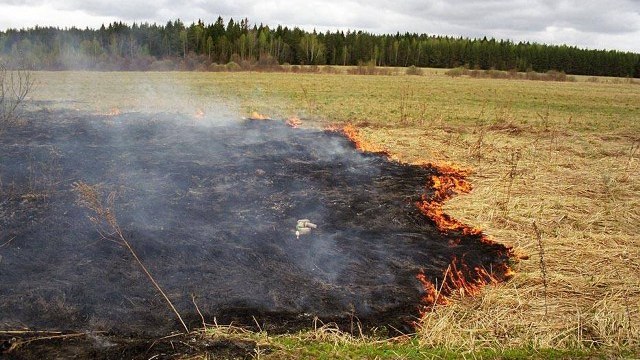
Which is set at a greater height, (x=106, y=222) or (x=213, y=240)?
(x=106, y=222)

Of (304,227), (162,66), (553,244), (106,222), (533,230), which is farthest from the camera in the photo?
(162,66)

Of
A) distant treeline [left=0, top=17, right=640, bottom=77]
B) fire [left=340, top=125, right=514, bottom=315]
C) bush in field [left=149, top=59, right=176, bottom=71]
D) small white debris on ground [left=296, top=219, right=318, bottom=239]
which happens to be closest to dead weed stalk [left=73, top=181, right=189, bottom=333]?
small white debris on ground [left=296, top=219, right=318, bottom=239]

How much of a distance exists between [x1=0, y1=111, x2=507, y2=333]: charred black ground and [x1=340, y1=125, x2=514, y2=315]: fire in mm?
125

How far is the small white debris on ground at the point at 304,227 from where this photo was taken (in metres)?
5.87

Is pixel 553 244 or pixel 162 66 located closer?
pixel 553 244

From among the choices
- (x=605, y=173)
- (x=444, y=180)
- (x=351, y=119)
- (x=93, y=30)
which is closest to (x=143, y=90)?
(x=351, y=119)

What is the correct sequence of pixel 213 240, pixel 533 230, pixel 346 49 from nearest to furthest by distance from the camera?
1. pixel 213 240
2. pixel 533 230
3. pixel 346 49

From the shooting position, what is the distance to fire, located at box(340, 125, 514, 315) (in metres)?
4.72

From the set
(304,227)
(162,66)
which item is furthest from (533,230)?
(162,66)

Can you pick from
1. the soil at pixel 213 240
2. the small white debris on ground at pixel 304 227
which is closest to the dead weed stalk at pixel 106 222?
the soil at pixel 213 240

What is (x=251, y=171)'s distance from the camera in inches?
318

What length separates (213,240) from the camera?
5.47m

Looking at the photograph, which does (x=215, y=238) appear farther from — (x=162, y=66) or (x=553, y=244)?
(x=162, y=66)

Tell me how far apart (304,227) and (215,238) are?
120 cm
